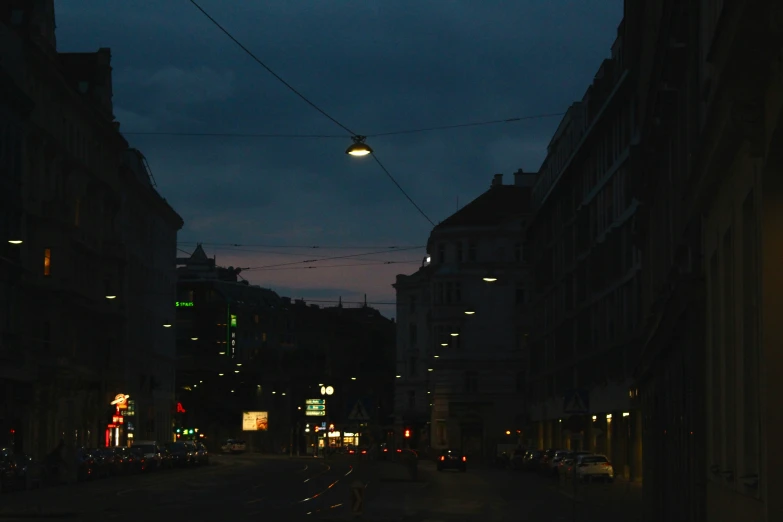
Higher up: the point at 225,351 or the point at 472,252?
the point at 472,252

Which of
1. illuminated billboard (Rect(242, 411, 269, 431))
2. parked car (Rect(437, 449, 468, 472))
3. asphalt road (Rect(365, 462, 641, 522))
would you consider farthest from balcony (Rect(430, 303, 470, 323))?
asphalt road (Rect(365, 462, 641, 522))

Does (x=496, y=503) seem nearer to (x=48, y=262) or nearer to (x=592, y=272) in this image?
(x=592, y=272)

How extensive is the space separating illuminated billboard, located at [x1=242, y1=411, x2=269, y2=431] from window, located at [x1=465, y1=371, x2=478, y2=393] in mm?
31070

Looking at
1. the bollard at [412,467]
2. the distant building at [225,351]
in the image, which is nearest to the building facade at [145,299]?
the distant building at [225,351]

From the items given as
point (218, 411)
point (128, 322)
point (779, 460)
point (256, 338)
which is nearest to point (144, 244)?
point (128, 322)

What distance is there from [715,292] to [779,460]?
6.38 m

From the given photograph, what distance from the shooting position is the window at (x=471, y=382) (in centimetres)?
11038

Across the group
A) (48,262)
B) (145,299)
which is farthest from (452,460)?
(145,299)

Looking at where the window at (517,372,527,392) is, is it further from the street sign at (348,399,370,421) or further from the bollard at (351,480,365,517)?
the bollard at (351,480,365,517)

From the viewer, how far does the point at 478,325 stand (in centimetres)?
11169

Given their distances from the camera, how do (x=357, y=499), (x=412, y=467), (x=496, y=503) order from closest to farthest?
(x=357, y=499) < (x=496, y=503) < (x=412, y=467)

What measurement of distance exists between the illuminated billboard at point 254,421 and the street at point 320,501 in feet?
255

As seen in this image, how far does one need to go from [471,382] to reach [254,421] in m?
31.8

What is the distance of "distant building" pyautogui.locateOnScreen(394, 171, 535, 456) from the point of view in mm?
110062
